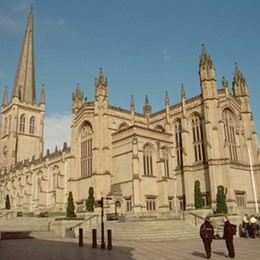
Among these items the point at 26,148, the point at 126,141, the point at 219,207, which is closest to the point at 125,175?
the point at 126,141

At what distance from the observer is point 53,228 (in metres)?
34.1

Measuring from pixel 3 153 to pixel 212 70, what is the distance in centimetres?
7077

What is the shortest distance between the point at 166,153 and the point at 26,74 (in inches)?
2675

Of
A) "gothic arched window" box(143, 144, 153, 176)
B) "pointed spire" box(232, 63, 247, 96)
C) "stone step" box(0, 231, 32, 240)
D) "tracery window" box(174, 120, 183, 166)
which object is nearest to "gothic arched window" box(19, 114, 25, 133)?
"tracery window" box(174, 120, 183, 166)

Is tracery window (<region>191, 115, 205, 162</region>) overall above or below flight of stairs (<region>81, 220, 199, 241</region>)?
above

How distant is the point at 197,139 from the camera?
47469mm

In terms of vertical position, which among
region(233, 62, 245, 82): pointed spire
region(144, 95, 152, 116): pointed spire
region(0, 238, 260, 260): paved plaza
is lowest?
region(0, 238, 260, 260): paved plaza

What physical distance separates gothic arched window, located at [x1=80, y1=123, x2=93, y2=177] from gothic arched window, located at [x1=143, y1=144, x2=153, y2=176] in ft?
32.2

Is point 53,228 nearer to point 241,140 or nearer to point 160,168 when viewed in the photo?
point 160,168

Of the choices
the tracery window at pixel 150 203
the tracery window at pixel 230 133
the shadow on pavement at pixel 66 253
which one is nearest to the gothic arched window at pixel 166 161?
the tracery window at pixel 150 203

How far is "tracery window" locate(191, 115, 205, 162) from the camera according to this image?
152ft

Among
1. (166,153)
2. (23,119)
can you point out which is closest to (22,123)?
(23,119)

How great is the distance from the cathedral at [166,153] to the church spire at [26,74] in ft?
154

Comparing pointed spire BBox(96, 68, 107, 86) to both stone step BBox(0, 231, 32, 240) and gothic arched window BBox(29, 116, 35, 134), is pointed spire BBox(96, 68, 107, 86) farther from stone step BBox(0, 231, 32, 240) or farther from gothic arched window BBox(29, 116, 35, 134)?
gothic arched window BBox(29, 116, 35, 134)
